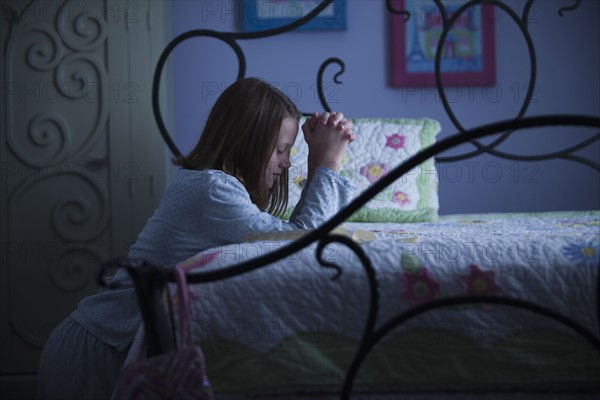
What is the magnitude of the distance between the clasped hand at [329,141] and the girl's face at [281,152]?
49 millimetres

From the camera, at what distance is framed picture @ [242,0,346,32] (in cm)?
227

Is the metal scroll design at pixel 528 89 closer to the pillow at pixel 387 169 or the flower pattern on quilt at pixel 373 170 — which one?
the pillow at pixel 387 169

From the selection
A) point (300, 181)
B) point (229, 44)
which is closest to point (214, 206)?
point (300, 181)

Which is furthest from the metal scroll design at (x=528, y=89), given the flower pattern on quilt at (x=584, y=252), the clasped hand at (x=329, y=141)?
the flower pattern on quilt at (x=584, y=252)

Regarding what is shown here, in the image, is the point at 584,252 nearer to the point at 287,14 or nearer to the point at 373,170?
the point at 373,170

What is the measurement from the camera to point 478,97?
2.29m

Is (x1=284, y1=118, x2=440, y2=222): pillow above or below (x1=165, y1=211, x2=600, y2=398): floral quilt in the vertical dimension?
above

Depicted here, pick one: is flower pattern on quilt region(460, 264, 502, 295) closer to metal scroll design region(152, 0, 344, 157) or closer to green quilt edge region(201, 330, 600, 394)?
green quilt edge region(201, 330, 600, 394)

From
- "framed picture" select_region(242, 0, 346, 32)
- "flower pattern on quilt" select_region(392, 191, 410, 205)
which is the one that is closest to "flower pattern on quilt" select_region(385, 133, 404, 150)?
"flower pattern on quilt" select_region(392, 191, 410, 205)

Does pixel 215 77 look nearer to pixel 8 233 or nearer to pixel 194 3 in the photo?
pixel 194 3

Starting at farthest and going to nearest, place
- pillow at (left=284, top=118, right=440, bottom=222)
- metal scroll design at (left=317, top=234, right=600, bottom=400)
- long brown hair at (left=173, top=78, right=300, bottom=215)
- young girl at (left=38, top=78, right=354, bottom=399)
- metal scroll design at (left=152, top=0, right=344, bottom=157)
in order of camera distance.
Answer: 1. metal scroll design at (left=152, top=0, right=344, bottom=157)
2. pillow at (left=284, top=118, right=440, bottom=222)
3. long brown hair at (left=173, top=78, right=300, bottom=215)
4. young girl at (left=38, top=78, right=354, bottom=399)
5. metal scroll design at (left=317, top=234, right=600, bottom=400)

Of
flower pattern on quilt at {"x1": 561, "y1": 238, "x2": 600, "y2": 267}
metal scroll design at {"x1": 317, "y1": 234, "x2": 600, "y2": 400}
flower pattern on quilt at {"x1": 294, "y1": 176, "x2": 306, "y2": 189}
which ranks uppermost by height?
flower pattern on quilt at {"x1": 294, "y1": 176, "x2": 306, "y2": 189}

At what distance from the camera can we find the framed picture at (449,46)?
7.45 feet

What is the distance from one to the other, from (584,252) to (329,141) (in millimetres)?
623
